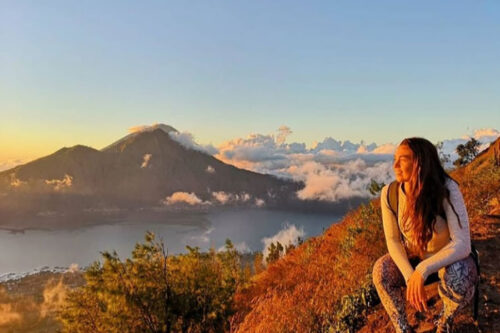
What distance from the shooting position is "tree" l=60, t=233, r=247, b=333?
1193 cm

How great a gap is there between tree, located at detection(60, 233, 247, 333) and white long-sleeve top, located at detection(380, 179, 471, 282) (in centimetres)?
796

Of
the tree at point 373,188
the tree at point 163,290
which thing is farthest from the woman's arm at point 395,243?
the tree at point 163,290

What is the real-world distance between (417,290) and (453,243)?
1.92ft

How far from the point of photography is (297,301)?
671 centimetres

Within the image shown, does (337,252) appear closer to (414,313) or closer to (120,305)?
(414,313)

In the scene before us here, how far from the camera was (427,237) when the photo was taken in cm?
385

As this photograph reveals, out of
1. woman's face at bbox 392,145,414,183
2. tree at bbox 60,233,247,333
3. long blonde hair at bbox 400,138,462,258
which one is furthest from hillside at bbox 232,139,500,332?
tree at bbox 60,233,247,333

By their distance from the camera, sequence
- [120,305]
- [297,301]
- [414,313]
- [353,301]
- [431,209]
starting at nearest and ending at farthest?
[431,209] < [414,313] < [353,301] < [297,301] < [120,305]

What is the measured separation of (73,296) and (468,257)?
16842 millimetres

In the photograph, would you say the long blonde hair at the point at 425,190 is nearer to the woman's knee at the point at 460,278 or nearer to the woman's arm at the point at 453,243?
the woman's arm at the point at 453,243

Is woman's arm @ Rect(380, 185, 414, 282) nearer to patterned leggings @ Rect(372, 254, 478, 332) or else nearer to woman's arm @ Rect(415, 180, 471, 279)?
woman's arm @ Rect(415, 180, 471, 279)

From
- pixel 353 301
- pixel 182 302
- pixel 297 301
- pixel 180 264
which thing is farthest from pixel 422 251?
pixel 180 264

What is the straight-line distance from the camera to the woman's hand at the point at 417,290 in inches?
142

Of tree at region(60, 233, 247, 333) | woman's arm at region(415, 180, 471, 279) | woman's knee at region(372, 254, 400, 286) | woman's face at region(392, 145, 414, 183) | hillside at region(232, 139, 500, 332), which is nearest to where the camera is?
woman's arm at region(415, 180, 471, 279)
